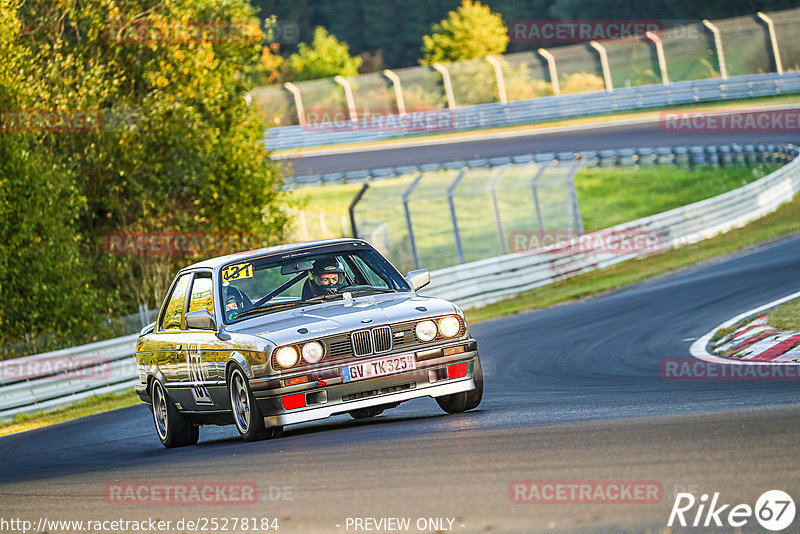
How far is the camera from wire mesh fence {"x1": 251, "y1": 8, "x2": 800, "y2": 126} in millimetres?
42469

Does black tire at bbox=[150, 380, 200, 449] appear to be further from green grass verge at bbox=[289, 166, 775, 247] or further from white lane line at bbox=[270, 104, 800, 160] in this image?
white lane line at bbox=[270, 104, 800, 160]

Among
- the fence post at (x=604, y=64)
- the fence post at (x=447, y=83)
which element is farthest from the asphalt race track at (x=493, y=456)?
the fence post at (x=447, y=83)

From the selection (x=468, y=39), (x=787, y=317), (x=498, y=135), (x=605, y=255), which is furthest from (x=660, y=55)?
(x=787, y=317)

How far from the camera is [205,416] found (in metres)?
9.45

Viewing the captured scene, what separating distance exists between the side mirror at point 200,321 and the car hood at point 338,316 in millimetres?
221

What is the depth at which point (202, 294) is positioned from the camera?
31.7ft

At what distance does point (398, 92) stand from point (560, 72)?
272 inches

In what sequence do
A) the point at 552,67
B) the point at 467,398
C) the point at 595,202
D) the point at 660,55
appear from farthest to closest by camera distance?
the point at 552,67 → the point at 660,55 → the point at 595,202 → the point at 467,398

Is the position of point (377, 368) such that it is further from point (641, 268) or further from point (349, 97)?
point (349, 97)

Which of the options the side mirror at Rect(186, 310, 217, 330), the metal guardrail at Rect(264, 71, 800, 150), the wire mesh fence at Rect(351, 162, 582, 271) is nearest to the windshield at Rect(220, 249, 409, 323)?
the side mirror at Rect(186, 310, 217, 330)

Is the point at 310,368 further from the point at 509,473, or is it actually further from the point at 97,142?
the point at 97,142

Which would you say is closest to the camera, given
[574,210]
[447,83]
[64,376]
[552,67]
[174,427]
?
[174,427]

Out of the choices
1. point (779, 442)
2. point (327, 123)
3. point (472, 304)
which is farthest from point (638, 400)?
point (327, 123)

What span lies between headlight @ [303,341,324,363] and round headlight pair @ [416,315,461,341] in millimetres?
755
